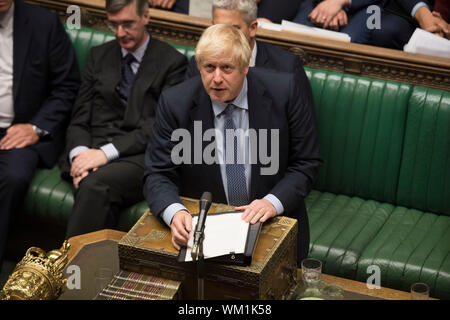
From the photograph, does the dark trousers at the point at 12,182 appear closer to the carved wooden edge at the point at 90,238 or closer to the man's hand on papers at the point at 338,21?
the carved wooden edge at the point at 90,238

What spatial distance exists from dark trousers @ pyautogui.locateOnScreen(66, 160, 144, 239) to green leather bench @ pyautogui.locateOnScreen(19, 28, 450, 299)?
80 mm

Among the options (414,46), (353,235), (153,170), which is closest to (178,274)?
(153,170)

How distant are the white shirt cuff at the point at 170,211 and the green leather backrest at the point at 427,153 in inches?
57.0

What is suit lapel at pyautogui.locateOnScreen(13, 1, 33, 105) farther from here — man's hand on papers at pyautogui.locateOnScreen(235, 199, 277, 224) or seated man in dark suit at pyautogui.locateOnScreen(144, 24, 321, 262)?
man's hand on papers at pyautogui.locateOnScreen(235, 199, 277, 224)

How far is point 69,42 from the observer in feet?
14.9

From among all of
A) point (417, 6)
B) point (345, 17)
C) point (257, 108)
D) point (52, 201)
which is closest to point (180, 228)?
point (257, 108)

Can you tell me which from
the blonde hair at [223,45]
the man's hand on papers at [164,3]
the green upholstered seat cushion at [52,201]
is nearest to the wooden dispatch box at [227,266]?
the blonde hair at [223,45]

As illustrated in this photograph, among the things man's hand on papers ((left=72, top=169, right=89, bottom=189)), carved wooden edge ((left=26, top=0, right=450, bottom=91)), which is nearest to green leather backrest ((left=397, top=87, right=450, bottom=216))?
A: carved wooden edge ((left=26, top=0, right=450, bottom=91))

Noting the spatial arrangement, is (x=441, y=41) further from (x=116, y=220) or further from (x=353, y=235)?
(x=116, y=220)

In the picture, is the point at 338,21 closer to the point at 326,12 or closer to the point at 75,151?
the point at 326,12

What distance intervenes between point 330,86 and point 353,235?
0.83m

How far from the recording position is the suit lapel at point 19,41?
174 inches

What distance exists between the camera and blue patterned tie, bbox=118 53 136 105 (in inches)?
169
